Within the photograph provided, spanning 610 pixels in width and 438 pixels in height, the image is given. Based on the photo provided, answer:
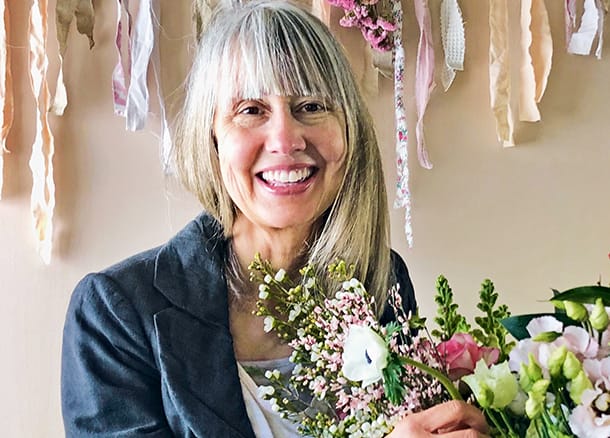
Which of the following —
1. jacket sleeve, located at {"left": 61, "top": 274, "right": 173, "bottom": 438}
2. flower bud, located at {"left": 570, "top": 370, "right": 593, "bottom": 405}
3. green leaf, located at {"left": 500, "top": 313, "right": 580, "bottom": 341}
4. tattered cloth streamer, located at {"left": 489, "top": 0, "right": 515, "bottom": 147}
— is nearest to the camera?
flower bud, located at {"left": 570, "top": 370, "right": 593, "bottom": 405}

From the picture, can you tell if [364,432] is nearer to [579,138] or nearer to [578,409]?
[578,409]

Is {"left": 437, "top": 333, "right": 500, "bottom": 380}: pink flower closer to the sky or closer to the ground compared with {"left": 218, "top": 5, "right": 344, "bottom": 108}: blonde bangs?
closer to the ground

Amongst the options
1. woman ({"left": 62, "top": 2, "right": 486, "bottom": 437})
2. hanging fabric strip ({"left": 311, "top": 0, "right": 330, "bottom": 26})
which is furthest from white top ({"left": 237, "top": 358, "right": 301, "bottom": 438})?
hanging fabric strip ({"left": 311, "top": 0, "right": 330, "bottom": 26})

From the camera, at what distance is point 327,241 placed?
1.17 m

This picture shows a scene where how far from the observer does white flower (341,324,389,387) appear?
0.65 meters

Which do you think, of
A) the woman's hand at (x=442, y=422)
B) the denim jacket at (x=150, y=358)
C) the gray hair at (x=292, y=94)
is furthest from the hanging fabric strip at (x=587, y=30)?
the woman's hand at (x=442, y=422)

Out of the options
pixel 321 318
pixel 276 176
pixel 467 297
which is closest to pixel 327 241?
pixel 276 176

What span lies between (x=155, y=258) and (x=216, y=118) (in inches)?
9.1

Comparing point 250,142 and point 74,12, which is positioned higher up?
point 74,12

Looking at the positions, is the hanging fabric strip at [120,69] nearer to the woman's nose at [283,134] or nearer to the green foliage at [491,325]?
the woman's nose at [283,134]

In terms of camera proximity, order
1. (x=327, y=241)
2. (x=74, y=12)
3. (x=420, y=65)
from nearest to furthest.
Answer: (x=327, y=241) < (x=74, y=12) < (x=420, y=65)

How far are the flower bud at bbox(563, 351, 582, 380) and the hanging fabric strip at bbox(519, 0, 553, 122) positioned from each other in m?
1.02

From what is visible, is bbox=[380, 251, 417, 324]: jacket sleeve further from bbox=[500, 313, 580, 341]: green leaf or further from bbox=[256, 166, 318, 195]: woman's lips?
bbox=[500, 313, 580, 341]: green leaf

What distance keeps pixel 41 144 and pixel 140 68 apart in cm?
22
